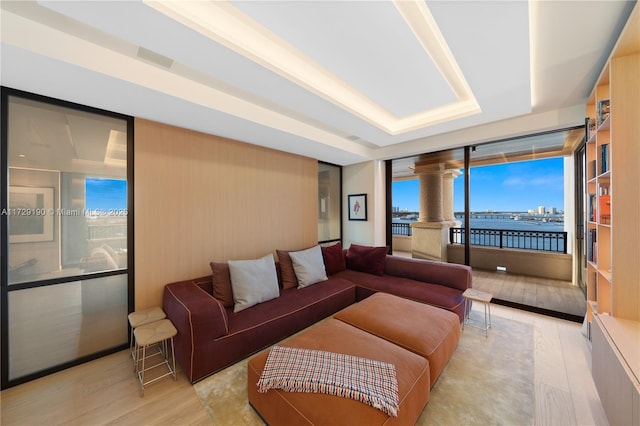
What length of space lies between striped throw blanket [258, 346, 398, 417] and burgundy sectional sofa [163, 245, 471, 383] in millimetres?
652

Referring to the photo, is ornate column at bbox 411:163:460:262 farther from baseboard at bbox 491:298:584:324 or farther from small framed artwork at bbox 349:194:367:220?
baseboard at bbox 491:298:584:324

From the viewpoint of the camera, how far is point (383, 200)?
467 centimetres

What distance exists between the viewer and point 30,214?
1918 millimetres

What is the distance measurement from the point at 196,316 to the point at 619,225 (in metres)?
3.42

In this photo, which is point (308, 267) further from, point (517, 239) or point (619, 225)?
point (517, 239)

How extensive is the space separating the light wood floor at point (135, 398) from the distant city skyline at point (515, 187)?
2.21 m

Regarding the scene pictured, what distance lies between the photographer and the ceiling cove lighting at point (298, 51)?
1.44 metres

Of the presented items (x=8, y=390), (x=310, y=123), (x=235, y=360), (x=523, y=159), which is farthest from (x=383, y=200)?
(x=8, y=390)

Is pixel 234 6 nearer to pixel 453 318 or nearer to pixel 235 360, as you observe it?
pixel 235 360

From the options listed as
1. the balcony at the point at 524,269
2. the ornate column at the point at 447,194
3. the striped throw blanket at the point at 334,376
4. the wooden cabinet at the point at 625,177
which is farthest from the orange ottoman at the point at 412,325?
the ornate column at the point at 447,194

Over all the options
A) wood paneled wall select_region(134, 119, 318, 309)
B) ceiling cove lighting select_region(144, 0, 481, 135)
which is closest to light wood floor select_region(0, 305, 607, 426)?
wood paneled wall select_region(134, 119, 318, 309)

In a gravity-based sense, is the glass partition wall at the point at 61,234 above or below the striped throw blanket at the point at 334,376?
above

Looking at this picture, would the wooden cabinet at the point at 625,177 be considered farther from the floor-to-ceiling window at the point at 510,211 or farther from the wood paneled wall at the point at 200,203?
the wood paneled wall at the point at 200,203

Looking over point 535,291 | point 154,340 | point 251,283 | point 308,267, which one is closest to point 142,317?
point 154,340
